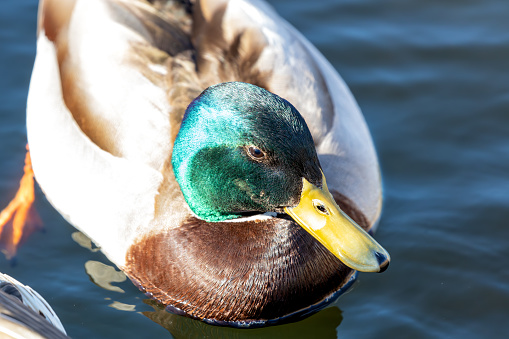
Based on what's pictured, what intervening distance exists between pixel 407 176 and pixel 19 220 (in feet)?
8.67

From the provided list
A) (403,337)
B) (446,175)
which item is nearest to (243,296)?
(403,337)

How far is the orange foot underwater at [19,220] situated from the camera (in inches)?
215

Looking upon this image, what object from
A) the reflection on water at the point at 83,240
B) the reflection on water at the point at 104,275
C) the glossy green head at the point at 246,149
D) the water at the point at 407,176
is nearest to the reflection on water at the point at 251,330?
the water at the point at 407,176

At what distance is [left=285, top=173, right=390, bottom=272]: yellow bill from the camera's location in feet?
13.7

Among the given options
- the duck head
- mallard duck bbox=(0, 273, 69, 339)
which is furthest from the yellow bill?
mallard duck bbox=(0, 273, 69, 339)

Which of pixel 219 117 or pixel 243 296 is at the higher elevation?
pixel 219 117

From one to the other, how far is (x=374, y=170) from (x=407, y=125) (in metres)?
0.86

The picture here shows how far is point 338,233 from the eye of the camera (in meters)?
4.20

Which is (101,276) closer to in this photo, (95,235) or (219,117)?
(95,235)

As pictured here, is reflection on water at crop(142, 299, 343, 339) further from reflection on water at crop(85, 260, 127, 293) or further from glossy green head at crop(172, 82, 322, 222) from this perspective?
glossy green head at crop(172, 82, 322, 222)

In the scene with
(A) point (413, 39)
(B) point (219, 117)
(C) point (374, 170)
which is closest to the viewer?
(B) point (219, 117)

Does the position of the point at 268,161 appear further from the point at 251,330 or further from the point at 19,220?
the point at 19,220

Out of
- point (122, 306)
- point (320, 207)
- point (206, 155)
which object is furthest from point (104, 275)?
point (320, 207)

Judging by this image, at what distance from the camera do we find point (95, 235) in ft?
17.1
